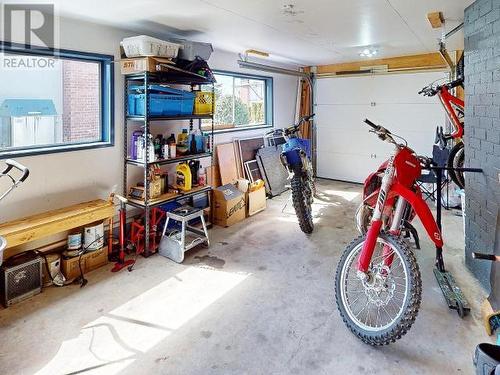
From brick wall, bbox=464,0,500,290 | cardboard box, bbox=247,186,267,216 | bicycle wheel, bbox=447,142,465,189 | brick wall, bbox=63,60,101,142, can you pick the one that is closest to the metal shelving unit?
brick wall, bbox=63,60,101,142

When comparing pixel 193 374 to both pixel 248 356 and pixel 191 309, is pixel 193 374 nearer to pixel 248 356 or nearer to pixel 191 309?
pixel 248 356

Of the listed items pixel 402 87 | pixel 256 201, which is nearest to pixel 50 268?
pixel 256 201

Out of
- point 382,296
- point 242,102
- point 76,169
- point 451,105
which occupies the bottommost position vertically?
point 382,296

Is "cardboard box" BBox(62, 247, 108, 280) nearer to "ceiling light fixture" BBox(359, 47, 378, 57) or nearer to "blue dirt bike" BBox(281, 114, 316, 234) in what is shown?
"blue dirt bike" BBox(281, 114, 316, 234)

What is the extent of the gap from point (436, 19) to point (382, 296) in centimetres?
251

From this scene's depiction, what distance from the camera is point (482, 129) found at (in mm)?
2652

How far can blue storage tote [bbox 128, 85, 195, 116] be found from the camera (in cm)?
327

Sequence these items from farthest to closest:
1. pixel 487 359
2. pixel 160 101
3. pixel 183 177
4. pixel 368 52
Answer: pixel 368 52 → pixel 183 177 → pixel 160 101 → pixel 487 359

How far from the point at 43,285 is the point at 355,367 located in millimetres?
2382

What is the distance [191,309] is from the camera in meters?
2.46

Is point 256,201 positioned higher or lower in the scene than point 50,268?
higher

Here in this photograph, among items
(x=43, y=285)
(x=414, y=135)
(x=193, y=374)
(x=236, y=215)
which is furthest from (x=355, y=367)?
(x=414, y=135)

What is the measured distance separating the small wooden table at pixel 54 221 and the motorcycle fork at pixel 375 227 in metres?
2.20

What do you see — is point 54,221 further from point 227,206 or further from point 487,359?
point 487,359
